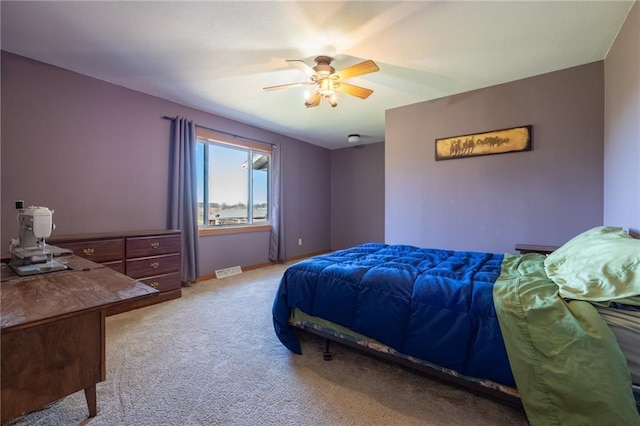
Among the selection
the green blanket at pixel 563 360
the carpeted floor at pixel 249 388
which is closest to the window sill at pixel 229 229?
the carpeted floor at pixel 249 388

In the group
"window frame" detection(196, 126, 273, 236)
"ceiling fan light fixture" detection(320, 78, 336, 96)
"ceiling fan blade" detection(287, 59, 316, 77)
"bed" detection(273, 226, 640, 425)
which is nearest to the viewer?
"bed" detection(273, 226, 640, 425)

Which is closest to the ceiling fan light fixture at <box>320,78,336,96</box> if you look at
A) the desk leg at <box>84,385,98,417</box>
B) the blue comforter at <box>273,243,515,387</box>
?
the blue comforter at <box>273,243,515,387</box>

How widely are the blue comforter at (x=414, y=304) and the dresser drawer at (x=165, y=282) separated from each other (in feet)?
5.86

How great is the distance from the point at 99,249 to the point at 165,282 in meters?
0.75

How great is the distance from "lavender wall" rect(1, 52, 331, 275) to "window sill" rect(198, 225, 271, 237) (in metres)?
0.11

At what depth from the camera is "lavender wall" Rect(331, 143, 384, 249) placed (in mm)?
5852

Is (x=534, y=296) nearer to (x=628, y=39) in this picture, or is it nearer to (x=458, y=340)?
(x=458, y=340)

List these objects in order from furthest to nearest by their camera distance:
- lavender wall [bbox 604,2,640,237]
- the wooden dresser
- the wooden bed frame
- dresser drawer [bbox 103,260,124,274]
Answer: dresser drawer [bbox 103,260,124,274] → the wooden dresser → lavender wall [bbox 604,2,640,237] → the wooden bed frame

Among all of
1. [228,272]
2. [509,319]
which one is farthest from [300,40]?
[228,272]

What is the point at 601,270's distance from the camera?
1.30m

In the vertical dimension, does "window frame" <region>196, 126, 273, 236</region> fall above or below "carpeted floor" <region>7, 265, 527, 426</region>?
above

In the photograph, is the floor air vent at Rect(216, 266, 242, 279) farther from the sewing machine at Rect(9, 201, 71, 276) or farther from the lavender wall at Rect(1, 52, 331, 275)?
the sewing machine at Rect(9, 201, 71, 276)

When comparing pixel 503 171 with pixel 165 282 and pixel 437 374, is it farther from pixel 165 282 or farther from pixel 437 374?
pixel 165 282

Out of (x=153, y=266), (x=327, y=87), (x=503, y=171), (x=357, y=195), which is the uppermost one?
(x=327, y=87)
